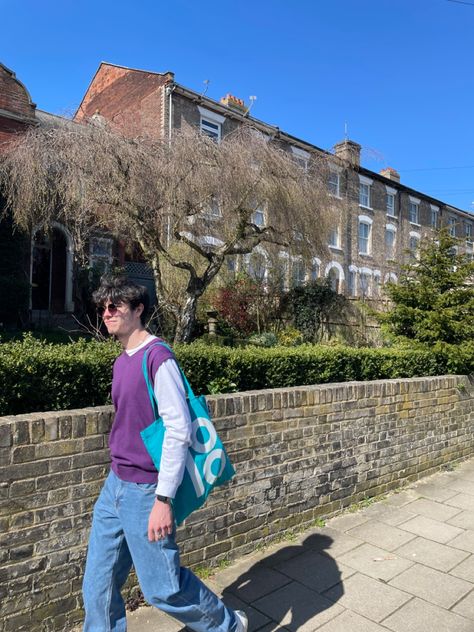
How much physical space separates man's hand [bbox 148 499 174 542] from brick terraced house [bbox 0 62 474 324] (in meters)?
7.34

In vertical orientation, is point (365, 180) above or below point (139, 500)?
above

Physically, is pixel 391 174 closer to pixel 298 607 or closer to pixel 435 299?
pixel 435 299

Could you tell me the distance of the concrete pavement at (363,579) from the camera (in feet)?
10.0

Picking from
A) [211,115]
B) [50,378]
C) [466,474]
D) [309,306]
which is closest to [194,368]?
[50,378]

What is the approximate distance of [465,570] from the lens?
3750 mm

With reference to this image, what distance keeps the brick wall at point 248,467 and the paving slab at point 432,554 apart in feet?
2.66

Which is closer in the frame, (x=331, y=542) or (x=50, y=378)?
(x=50, y=378)

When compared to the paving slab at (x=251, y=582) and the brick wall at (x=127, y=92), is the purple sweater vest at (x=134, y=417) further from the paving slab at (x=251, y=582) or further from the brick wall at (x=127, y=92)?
the brick wall at (x=127, y=92)

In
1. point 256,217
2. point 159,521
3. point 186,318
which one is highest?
point 256,217

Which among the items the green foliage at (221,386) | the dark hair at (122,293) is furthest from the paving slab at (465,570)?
the dark hair at (122,293)

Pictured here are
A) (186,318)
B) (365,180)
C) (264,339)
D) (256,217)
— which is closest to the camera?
(186,318)

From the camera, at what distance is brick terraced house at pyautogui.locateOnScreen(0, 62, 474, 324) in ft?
39.4

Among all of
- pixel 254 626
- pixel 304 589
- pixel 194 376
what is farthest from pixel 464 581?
pixel 194 376

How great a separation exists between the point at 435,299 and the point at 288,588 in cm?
570
